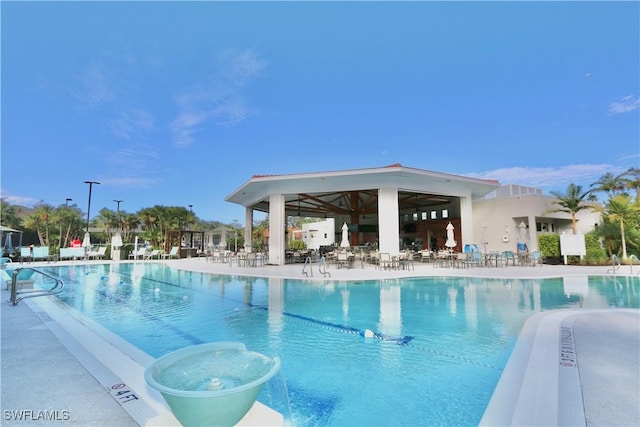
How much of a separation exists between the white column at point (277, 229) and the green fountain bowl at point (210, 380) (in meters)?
12.6

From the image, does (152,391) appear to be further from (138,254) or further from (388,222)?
(138,254)

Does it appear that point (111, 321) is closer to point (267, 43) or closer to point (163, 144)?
point (267, 43)

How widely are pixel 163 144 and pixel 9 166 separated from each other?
14.6 m

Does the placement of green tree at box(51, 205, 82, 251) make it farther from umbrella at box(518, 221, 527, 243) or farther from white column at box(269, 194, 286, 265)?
umbrella at box(518, 221, 527, 243)

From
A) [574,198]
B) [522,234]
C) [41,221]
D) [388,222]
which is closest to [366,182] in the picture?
[388,222]

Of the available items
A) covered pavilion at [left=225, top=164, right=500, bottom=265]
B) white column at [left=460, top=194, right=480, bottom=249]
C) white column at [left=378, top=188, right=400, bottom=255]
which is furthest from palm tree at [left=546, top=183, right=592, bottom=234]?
white column at [left=378, top=188, right=400, bottom=255]

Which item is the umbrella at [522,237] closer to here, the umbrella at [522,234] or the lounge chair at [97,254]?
the umbrella at [522,234]

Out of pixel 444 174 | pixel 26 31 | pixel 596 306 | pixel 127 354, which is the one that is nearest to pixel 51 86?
pixel 26 31

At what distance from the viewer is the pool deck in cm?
190

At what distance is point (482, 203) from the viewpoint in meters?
18.0

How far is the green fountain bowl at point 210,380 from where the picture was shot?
4.36ft

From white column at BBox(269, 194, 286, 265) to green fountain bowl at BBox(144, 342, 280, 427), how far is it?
41.4ft

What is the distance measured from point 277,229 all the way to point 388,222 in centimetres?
550

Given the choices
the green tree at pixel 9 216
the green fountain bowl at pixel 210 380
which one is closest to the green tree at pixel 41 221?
the green tree at pixel 9 216
